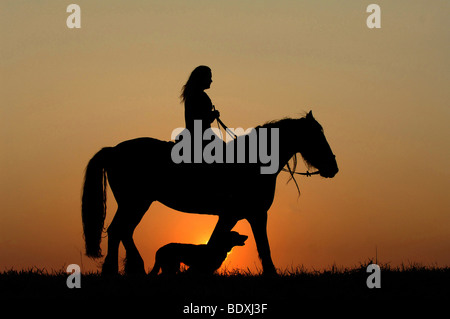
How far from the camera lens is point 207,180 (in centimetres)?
1244

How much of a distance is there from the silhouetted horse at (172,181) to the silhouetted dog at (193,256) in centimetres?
95

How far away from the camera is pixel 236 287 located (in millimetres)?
8953

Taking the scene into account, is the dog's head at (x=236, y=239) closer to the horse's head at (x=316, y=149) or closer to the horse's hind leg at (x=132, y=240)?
the horse's hind leg at (x=132, y=240)

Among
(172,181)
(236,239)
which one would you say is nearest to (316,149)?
(236,239)

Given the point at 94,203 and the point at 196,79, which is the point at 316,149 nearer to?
the point at 196,79

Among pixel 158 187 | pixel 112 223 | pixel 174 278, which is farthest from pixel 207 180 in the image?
pixel 174 278

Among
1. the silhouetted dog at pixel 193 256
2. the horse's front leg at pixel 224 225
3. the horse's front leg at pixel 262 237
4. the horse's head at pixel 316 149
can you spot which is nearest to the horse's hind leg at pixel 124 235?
the silhouetted dog at pixel 193 256

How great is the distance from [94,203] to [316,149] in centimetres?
419

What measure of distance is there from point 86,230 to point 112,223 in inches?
19.2

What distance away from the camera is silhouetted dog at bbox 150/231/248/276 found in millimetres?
10875

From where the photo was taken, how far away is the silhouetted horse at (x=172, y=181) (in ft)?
39.6

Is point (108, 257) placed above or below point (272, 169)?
below
